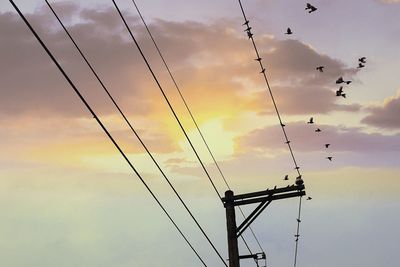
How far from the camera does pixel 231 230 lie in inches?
595

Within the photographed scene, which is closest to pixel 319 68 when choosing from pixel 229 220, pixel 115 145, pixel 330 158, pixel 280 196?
pixel 330 158

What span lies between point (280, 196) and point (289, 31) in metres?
5.79

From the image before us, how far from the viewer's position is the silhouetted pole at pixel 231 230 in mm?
14820

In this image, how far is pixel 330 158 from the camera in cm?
1797

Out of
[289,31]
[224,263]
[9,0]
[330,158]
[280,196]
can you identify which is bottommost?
[224,263]

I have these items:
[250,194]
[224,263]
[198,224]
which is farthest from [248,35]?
[224,263]

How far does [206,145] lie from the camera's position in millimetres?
14141

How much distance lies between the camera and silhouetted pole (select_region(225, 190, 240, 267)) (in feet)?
48.6

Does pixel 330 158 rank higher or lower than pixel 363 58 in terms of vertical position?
lower

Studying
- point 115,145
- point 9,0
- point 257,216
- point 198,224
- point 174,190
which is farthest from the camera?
point 257,216

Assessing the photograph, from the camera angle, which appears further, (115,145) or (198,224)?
(198,224)

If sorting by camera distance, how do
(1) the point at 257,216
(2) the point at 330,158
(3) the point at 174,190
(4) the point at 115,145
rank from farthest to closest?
(2) the point at 330,158, (1) the point at 257,216, (3) the point at 174,190, (4) the point at 115,145

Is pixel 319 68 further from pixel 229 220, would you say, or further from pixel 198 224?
pixel 198 224

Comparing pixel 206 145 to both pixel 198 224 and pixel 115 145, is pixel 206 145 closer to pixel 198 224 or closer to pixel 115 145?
pixel 198 224
